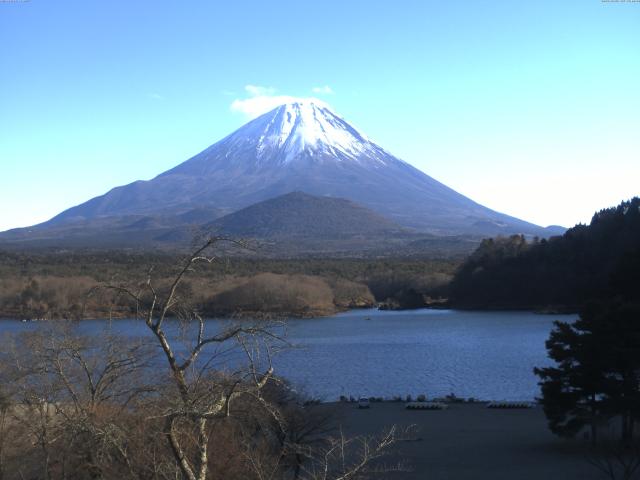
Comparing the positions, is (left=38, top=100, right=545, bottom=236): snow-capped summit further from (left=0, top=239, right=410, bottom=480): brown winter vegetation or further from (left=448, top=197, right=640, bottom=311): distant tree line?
(left=0, top=239, right=410, bottom=480): brown winter vegetation

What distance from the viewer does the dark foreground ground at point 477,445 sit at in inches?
420

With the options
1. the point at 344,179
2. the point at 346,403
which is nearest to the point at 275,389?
the point at 346,403

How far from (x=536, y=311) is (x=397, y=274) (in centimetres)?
1281

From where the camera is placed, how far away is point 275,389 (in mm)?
11117

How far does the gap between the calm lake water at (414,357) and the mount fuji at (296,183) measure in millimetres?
59072

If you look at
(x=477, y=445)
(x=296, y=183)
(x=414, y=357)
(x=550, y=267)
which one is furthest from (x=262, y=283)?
(x=296, y=183)

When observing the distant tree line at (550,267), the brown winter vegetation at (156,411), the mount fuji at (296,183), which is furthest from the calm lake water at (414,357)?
the mount fuji at (296,183)

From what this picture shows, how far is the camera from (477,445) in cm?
1262

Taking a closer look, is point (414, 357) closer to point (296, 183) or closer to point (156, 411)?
point (156, 411)

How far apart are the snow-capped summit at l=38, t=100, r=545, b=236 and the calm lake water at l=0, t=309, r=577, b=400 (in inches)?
2455

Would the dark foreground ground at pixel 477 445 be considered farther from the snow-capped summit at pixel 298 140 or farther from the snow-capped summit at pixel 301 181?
the snow-capped summit at pixel 298 140

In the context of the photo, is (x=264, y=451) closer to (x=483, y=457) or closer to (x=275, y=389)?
(x=275, y=389)

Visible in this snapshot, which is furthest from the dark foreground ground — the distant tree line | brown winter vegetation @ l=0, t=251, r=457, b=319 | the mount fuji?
the mount fuji

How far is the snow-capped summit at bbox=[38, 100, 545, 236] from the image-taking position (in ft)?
333
